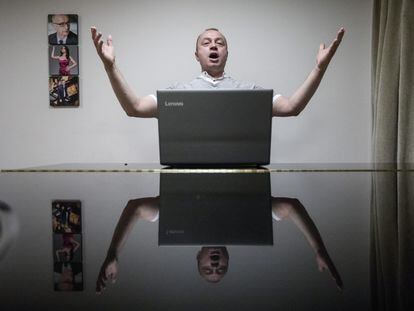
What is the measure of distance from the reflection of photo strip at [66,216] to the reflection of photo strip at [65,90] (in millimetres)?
2761

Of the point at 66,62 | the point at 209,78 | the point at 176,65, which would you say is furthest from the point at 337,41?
the point at 66,62

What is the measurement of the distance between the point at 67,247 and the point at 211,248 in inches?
3.8

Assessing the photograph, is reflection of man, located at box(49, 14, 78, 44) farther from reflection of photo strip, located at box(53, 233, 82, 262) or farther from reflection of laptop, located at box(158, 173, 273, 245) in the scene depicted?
reflection of photo strip, located at box(53, 233, 82, 262)

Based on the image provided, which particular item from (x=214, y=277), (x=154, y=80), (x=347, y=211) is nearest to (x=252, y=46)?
(x=154, y=80)

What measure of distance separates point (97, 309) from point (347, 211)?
327 mm

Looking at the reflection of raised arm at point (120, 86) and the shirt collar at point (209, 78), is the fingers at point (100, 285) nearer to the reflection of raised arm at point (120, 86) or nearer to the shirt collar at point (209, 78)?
the reflection of raised arm at point (120, 86)

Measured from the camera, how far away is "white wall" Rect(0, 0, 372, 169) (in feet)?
10.1

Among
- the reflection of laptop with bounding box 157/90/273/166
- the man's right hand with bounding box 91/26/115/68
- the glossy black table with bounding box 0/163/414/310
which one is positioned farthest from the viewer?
the man's right hand with bounding box 91/26/115/68

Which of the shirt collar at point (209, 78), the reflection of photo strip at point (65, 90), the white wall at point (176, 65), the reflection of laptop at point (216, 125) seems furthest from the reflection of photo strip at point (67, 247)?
the reflection of photo strip at point (65, 90)

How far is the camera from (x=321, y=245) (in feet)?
0.93

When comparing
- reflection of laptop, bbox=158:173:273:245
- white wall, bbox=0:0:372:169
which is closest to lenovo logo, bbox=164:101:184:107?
reflection of laptop, bbox=158:173:273:245

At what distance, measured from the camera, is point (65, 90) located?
3.14 m

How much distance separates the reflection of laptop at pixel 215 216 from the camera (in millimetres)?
312

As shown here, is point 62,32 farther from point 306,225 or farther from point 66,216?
point 306,225
